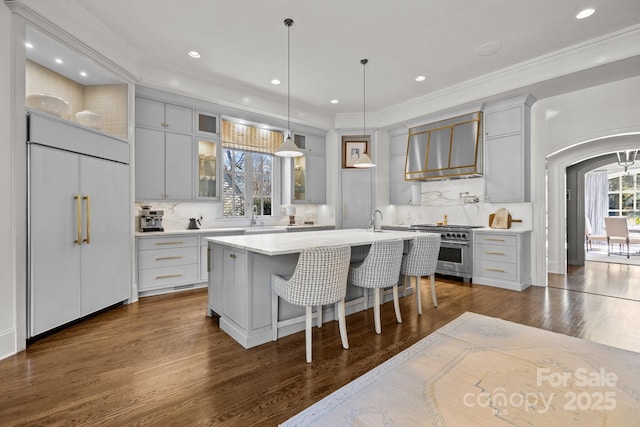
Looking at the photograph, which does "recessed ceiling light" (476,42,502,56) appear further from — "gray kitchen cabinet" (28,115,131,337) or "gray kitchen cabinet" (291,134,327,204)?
"gray kitchen cabinet" (28,115,131,337)

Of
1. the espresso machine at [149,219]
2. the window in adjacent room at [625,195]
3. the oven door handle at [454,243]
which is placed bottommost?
the oven door handle at [454,243]

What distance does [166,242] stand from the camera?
4.15 m

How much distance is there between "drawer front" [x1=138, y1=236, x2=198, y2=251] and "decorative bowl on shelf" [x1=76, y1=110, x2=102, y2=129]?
1477mm

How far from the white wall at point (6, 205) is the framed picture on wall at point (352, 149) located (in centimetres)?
490

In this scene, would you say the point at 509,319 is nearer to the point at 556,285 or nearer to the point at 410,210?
the point at 556,285

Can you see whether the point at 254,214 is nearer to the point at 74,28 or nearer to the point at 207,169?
the point at 207,169

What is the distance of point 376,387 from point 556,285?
4248 millimetres

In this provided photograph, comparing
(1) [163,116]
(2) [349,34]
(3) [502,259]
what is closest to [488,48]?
(2) [349,34]

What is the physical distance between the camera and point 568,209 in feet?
20.8

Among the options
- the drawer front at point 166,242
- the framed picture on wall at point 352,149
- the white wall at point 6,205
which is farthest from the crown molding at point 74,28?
the framed picture on wall at point 352,149

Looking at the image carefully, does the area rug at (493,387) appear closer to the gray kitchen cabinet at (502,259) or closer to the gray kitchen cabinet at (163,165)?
the gray kitchen cabinet at (502,259)

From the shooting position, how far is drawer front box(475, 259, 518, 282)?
438 centimetres

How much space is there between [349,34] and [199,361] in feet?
11.8

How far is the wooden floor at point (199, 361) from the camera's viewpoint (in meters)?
1.71
